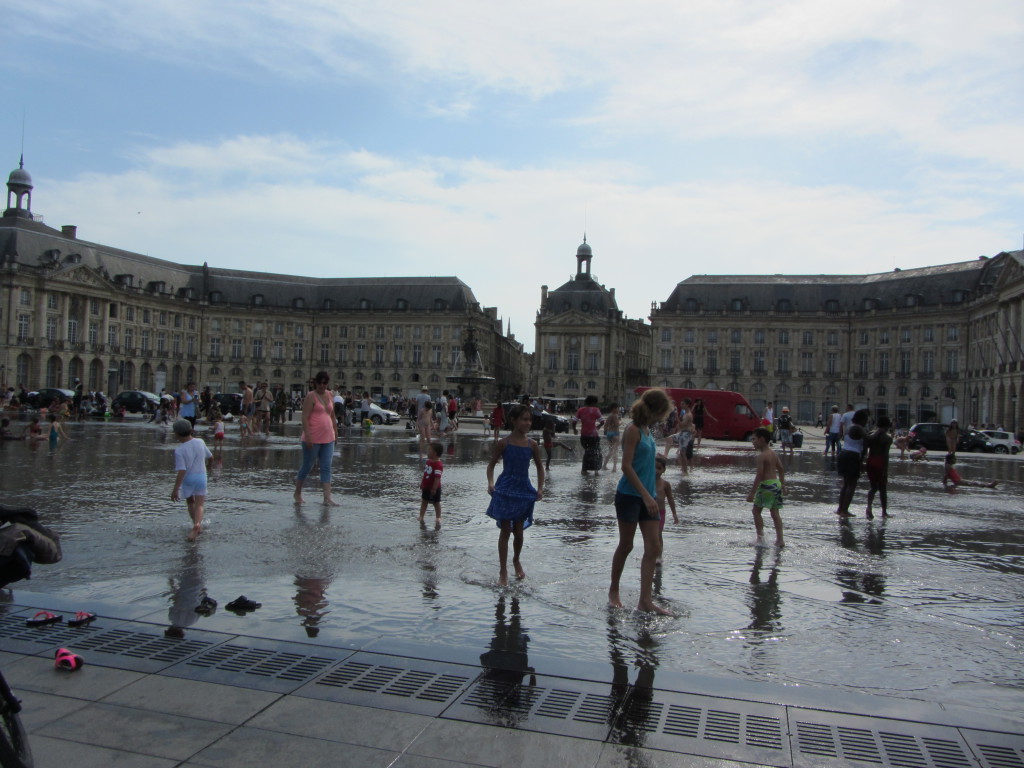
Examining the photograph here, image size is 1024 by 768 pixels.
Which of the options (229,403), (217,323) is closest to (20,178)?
(217,323)

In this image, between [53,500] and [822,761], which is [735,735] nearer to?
[822,761]

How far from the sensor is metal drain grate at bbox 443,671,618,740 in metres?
4.46

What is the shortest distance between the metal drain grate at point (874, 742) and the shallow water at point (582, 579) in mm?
580

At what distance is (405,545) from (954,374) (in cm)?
9123

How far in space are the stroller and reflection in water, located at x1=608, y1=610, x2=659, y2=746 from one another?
279cm

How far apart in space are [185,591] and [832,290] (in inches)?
3981

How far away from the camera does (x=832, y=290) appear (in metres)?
99.6

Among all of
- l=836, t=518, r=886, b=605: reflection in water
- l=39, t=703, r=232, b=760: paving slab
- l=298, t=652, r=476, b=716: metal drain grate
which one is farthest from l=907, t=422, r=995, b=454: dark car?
l=39, t=703, r=232, b=760: paving slab

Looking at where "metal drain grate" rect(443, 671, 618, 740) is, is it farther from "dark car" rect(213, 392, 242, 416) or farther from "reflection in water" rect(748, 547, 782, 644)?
"dark car" rect(213, 392, 242, 416)

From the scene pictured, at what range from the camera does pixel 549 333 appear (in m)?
116

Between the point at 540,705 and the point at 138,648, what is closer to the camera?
the point at 540,705

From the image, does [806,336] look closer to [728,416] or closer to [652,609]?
[728,416]

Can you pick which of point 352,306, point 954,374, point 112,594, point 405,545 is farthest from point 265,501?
point 352,306

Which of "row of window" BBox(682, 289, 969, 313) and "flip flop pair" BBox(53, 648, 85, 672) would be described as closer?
"flip flop pair" BBox(53, 648, 85, 672)
